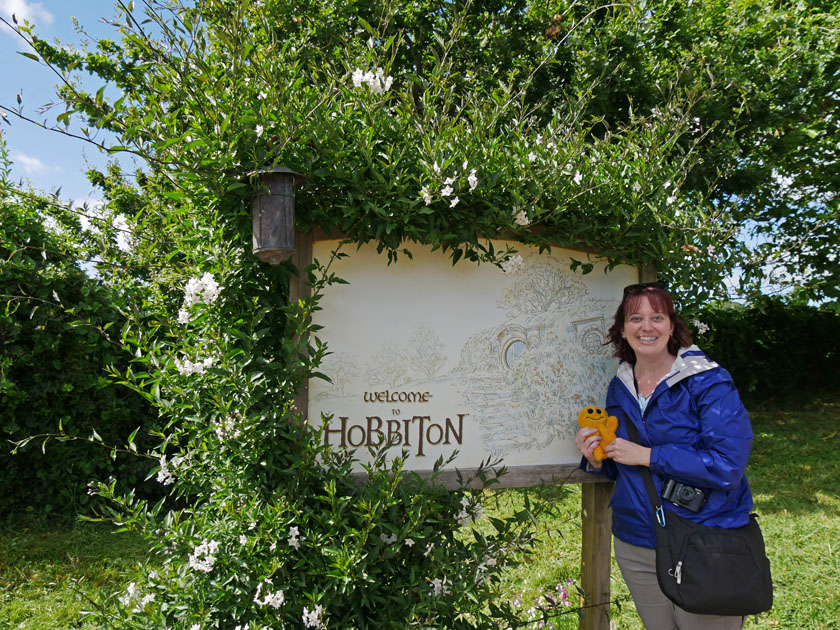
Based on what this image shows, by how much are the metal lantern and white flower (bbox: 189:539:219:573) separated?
998 millimetres

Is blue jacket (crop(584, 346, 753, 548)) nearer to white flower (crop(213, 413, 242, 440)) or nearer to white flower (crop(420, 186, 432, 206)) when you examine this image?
white flower (crop(420, 186, 432, 206))

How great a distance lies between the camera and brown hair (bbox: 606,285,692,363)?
8.13ft

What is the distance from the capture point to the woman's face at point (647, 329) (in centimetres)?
244

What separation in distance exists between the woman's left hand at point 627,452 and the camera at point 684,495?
126 millimetres

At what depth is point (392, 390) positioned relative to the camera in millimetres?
2357

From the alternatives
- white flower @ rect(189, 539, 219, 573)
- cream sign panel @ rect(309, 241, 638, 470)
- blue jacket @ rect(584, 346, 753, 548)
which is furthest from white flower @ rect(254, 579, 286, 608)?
blue jacket @ rect(584, 346, 753, 548)

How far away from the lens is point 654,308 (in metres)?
2.46

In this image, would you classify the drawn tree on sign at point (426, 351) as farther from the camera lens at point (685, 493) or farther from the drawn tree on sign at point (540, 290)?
the camera lens at point (685, 493)

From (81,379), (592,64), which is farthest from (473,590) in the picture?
(592,64)

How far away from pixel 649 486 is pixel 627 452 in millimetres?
168

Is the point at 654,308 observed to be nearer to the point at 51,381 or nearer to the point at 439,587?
the point at 439,587

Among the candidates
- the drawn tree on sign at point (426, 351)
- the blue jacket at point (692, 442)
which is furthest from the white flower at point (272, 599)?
the blue jacket at point (692, 442)

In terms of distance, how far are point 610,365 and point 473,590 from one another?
3.98ft

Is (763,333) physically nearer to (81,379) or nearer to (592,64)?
(592,64)
